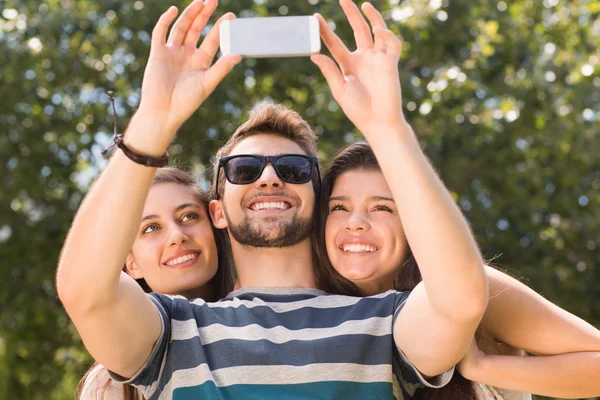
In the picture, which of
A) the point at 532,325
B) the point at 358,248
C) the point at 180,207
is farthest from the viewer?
the point at 180,207

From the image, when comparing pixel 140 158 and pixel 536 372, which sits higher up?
pixel 140 158

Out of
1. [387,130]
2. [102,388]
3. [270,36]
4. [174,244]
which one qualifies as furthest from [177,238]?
[387,130]

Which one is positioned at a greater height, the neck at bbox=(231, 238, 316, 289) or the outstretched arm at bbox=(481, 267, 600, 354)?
the neck at bbox=(231, 238, 316, 289)

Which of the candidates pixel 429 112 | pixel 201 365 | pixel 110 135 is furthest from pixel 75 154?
pixel 201 365

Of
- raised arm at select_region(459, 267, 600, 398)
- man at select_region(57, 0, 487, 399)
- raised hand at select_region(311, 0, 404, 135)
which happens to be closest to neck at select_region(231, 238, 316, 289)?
man at select_region(57, 0, 487, 399)

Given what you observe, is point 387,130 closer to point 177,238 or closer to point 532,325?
point 532,325

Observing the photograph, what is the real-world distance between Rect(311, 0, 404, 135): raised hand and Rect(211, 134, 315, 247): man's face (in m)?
0.83

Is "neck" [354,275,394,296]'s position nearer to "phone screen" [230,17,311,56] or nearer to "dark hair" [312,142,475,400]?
"dark hair" [312,142,475,400]

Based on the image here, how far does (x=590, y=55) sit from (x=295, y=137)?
16.4 ft

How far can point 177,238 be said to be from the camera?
139 inches

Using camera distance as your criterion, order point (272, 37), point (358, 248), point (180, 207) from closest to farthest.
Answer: point (272, 37) → point (358, 248) → point (180, 207)

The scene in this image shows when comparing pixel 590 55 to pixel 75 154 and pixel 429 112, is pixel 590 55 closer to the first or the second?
pixel 429 112

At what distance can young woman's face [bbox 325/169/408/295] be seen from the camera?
3.30 metres

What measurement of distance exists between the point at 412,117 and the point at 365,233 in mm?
3850
